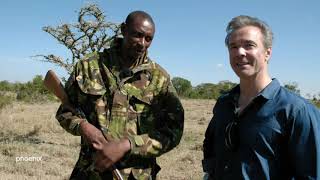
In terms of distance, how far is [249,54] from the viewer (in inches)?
76.8

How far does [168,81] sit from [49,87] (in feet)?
2.34

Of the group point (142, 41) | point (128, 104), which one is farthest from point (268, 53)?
point (128, 104)

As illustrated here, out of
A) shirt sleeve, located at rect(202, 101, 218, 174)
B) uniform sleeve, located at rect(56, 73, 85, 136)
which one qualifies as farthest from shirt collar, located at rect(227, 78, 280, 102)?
uniform sleeve, located at rect(56, 73, 85, 136)

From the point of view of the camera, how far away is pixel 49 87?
2600 mm

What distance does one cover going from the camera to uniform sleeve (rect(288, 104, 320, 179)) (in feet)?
5.90

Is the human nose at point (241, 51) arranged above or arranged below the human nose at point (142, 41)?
below

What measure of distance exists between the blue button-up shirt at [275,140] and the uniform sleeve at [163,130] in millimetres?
481

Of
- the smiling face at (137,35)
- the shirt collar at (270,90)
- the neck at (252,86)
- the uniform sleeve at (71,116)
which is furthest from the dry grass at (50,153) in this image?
the shirt collar at (270,90)

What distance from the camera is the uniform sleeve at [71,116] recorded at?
247 centimetres

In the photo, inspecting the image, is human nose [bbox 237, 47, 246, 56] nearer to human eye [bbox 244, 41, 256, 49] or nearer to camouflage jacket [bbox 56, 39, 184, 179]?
human eye [bbox 244, 41, 256, 49]

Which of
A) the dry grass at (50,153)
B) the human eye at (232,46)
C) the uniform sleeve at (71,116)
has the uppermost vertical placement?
the human eye at (232,46)

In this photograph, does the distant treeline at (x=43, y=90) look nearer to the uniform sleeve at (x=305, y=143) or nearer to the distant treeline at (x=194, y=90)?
the distant treeline at (x=194, y=90)

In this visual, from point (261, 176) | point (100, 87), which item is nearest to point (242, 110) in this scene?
point (261, 176)

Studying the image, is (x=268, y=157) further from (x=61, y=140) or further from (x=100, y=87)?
(x=61, y=140)
